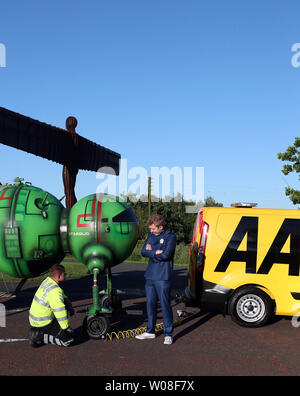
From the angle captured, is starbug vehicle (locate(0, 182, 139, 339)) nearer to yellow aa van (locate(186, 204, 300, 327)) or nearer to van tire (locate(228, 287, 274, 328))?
yellow aa van (locate(186, 204, 300, 327))

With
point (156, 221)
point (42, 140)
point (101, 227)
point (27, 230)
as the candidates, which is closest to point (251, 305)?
point (156, 221)

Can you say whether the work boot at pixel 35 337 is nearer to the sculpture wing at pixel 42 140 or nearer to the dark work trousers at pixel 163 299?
the dark work trousers at pixel 163 299

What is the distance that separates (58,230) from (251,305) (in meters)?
3.63

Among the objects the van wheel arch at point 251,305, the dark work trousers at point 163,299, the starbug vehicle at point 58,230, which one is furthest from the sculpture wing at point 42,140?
the van wheel arch at point 251,305

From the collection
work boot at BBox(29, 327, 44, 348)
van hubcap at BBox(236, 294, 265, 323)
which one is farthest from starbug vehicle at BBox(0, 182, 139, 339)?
van hubcap at BBox(236, 294, 265, 323)

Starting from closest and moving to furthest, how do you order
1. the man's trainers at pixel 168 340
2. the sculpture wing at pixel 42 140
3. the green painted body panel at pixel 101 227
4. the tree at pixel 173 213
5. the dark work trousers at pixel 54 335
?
the dark work trousers at pixel 54 335
the man's trainers at pixel 168 340
the green painted body panel at pixel 101 227
the sculpture wing at pixel 42 140
the tree at pixel 173 213

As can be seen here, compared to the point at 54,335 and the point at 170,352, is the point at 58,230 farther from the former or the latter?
the point at 170,352

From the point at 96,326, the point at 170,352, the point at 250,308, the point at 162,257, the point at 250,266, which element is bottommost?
the point at 170,352

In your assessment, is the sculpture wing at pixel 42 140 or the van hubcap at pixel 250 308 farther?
the sculpture wing at pixel 42 140

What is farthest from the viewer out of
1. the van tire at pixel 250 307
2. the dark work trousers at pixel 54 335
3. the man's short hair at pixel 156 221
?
the van tire at pixel 250 307

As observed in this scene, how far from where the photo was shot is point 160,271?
5.71 metres

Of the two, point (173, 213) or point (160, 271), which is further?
point (173, 213)

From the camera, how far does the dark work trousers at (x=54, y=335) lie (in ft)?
17.8
